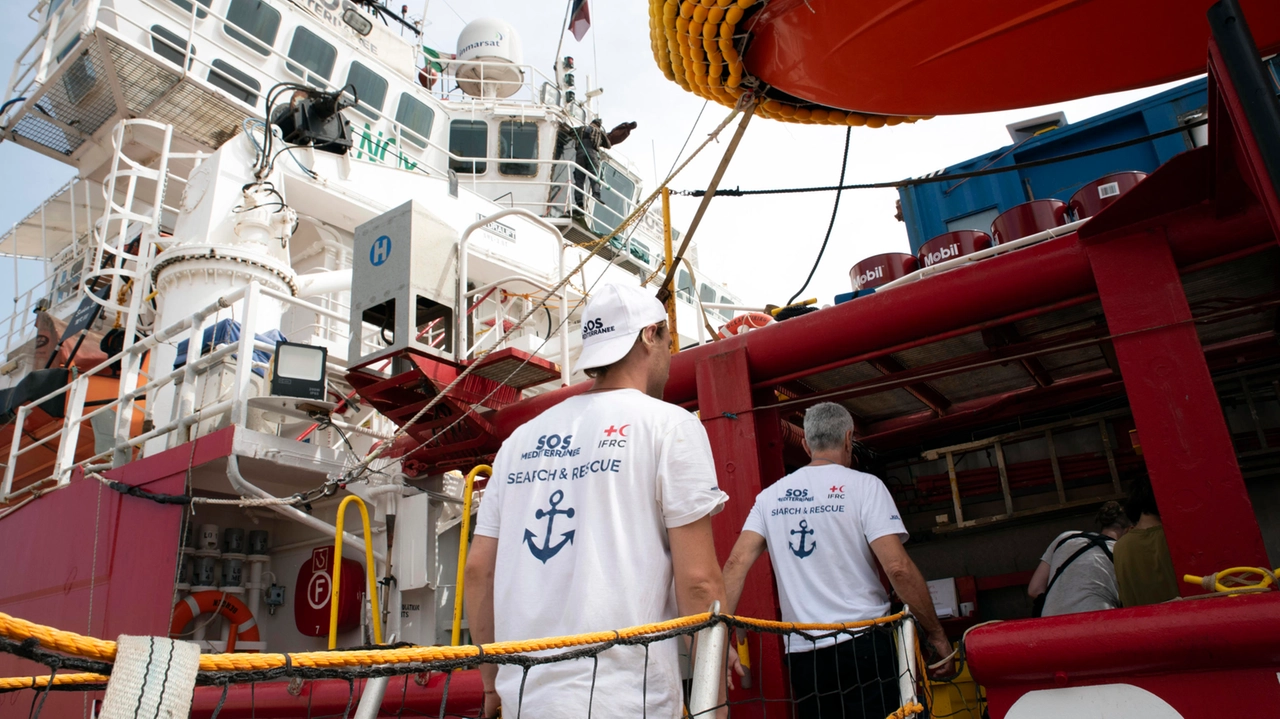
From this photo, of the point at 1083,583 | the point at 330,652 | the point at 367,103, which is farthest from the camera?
the point at 367,103

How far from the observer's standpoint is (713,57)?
13.6 feet

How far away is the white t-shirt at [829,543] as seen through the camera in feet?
9.78

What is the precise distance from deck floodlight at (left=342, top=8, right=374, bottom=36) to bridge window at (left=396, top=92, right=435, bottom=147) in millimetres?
1887

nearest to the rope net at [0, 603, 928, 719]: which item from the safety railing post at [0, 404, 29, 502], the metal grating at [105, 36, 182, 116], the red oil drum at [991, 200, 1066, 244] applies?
the red oil drum at [991, 200, 1066, 244]

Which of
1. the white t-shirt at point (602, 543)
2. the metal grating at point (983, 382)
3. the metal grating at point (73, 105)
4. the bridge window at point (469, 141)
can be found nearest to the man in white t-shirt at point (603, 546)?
the white t-shirt at point (602, 543)

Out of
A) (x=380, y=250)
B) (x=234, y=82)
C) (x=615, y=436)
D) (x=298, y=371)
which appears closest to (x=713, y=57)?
(x=615, y=436)

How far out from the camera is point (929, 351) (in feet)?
17.3

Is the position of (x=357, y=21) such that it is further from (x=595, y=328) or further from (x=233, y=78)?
(x=595, y=328)

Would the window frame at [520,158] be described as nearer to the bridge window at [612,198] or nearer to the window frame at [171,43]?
the bridge window at [612,198]

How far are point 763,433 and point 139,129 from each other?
1188 cm

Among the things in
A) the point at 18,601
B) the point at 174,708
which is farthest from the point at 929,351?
the point at 18,601

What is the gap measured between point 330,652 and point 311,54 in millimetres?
16034

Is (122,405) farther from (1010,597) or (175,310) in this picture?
(1010,597)

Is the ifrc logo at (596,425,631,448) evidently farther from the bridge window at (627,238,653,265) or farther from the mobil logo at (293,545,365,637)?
the bridge window at (627,238,653,265)
